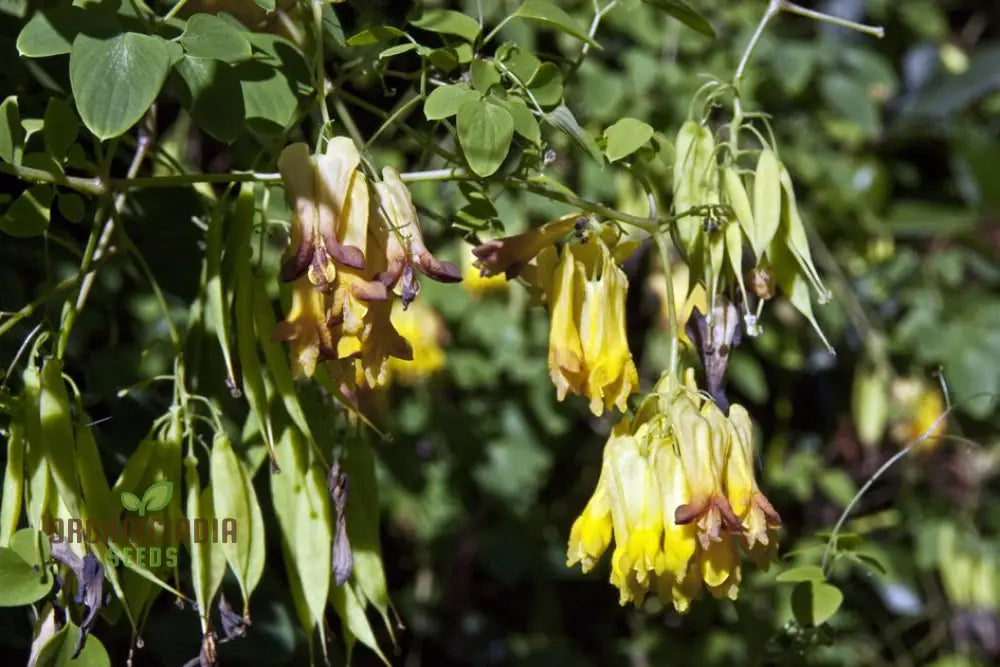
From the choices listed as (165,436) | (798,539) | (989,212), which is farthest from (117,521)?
(989,212)

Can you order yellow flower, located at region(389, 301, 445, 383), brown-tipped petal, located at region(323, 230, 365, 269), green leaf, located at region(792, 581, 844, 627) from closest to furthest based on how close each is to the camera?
brown-tipped petal, located at region(323, 230, 365, 269) < green leaf, located at region(792, 581, 844, 627) < yellow flower, located at region(389, 301, 445, 383)

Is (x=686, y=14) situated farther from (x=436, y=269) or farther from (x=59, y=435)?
A: (x=59, y=435)

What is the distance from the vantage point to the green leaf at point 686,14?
Result: 76 centimetres

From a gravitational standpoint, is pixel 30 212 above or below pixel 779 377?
above

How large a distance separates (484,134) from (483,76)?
0.06 meters

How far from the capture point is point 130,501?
68 cm

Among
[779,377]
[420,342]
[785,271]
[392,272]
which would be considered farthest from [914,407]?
[392,272]

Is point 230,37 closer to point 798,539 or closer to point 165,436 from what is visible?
point 165,436

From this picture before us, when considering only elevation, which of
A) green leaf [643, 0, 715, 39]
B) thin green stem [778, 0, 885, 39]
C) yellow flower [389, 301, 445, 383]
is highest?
thin green stem [778, 0, 885, 39]

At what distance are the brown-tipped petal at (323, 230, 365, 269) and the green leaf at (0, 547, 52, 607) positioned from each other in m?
0.24

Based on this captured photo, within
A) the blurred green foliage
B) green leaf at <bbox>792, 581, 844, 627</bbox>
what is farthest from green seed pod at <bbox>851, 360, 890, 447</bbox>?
green leaf at <bbox>792, 581, 844, 627</bbox>

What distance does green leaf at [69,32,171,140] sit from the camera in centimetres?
62

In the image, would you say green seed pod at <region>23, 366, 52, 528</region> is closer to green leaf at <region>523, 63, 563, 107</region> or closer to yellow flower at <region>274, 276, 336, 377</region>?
yellow flower at <region>274, 276, 336, 377</region>

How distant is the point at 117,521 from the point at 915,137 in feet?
5.67
